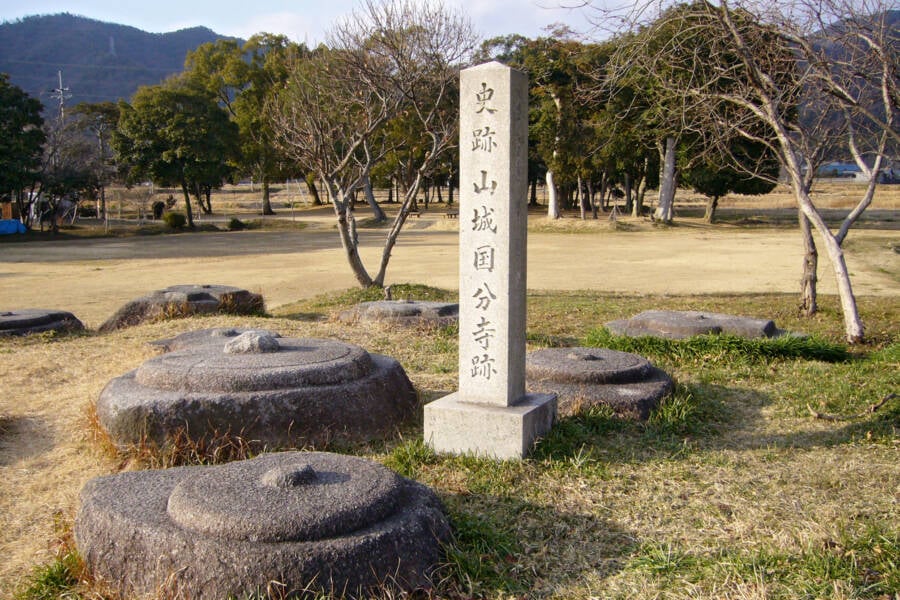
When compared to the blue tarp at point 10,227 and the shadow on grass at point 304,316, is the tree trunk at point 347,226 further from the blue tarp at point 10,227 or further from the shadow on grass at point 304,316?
the blue tarp at point 10,227

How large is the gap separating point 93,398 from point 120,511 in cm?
323

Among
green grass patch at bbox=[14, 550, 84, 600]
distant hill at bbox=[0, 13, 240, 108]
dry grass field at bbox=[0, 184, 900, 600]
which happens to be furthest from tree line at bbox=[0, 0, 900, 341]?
distant hill at bbox=[0, 13, 240, 108]

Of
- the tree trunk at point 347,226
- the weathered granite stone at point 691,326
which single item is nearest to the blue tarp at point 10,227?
the tree trunk at point 347,226

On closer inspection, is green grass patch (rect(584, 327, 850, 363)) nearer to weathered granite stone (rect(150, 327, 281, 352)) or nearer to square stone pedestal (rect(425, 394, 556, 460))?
square stone pedestal (rect(425, 394, 556, 460))

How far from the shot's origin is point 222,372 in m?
5.02

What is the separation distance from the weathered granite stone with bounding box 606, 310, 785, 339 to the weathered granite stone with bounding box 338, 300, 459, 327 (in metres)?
1.94

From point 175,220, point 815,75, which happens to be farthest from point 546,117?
point 815,75

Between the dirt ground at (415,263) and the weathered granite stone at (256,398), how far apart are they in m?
6.65

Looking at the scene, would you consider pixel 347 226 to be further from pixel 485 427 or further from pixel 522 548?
pixel 522 548

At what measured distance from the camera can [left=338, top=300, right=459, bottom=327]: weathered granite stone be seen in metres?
9.14

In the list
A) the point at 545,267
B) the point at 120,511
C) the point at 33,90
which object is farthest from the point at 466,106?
the point at 33,90

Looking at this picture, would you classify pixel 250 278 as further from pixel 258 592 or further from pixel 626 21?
pixel 258 592

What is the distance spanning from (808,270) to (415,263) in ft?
40.4

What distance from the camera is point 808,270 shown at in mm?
10742
